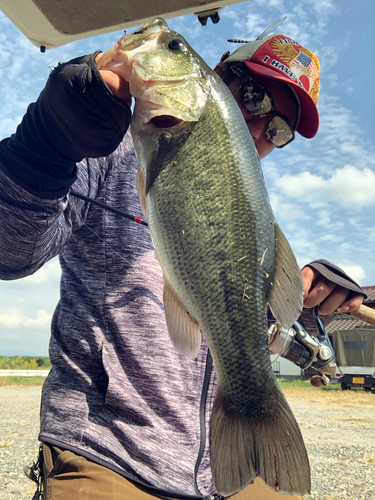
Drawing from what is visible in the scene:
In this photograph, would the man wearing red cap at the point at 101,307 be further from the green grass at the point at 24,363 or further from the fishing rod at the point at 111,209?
the green grass at the point at 24,363

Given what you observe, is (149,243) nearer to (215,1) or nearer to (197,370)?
(197,370)

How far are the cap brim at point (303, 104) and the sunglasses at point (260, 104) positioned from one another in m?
0.13

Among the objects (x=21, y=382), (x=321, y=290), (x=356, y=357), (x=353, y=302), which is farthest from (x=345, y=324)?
(x=321, y=290)

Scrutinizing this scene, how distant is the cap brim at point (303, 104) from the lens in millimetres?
2451

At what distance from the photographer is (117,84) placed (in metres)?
1.41

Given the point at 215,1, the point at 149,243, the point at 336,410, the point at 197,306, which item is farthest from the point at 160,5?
the point at 336,410

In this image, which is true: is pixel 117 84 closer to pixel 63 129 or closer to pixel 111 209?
pixel 63 129

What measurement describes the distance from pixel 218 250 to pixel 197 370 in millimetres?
814

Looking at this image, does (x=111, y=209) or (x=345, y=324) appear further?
(x=345, y=324)

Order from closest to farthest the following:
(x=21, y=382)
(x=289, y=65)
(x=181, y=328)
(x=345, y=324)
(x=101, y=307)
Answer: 1. (x=181, y=328)
2. (x=101, y=307)
3. (x=289, y=65)
4. (x=21, y=382)
5. (x=345, y=324)

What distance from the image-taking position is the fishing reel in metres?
2.52

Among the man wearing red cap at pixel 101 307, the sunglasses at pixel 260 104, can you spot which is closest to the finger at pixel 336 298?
the man wearing red cap at pixel 101 307

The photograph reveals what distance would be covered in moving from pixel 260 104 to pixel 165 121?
135 centimetres

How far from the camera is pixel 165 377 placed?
187 centimetres
